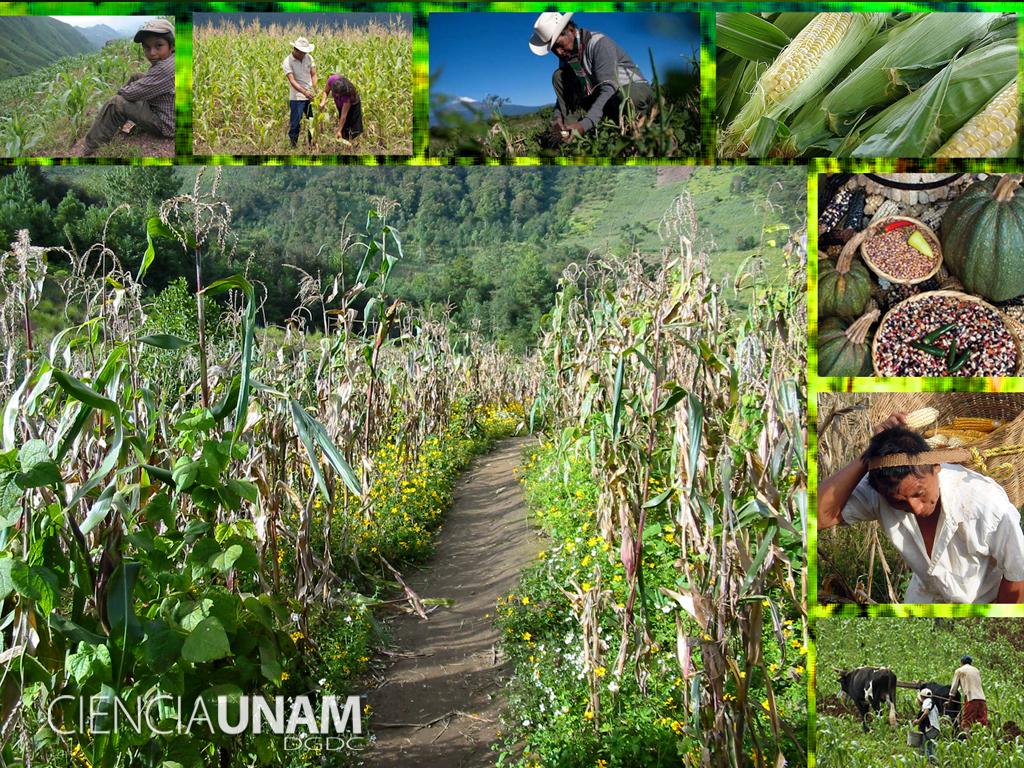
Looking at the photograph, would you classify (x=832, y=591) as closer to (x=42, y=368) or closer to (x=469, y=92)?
(x=469, y=92)

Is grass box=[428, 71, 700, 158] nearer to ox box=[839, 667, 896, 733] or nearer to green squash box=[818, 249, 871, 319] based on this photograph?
green squash box=[818, 249, 871, 319]

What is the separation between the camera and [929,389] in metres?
1.52

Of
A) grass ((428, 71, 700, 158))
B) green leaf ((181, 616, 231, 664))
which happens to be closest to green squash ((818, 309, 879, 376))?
grass ((428, 71, 700, 158))

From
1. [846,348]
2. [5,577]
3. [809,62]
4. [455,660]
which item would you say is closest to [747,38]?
[809,62]

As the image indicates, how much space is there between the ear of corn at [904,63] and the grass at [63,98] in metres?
1.82

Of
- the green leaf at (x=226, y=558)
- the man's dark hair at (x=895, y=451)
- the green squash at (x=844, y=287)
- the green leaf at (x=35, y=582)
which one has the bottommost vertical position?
the green leaf at (x=226, y=558)

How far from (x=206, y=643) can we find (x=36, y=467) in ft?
→ 1.35

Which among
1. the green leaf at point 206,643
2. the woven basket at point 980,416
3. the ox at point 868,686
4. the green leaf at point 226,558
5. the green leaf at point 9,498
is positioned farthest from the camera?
the ox at point 868,686

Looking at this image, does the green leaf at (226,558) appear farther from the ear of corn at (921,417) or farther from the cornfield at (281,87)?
the ear of corn at (921,417)

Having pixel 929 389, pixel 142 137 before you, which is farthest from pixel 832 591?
pixel 142 137

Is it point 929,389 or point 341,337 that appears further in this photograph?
point 341,337

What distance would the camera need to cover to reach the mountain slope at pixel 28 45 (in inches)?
69.7

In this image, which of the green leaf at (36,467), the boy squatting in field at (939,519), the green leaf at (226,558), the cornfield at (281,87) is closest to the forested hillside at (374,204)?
the cornfield at (281,87)

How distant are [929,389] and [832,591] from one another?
53cm
